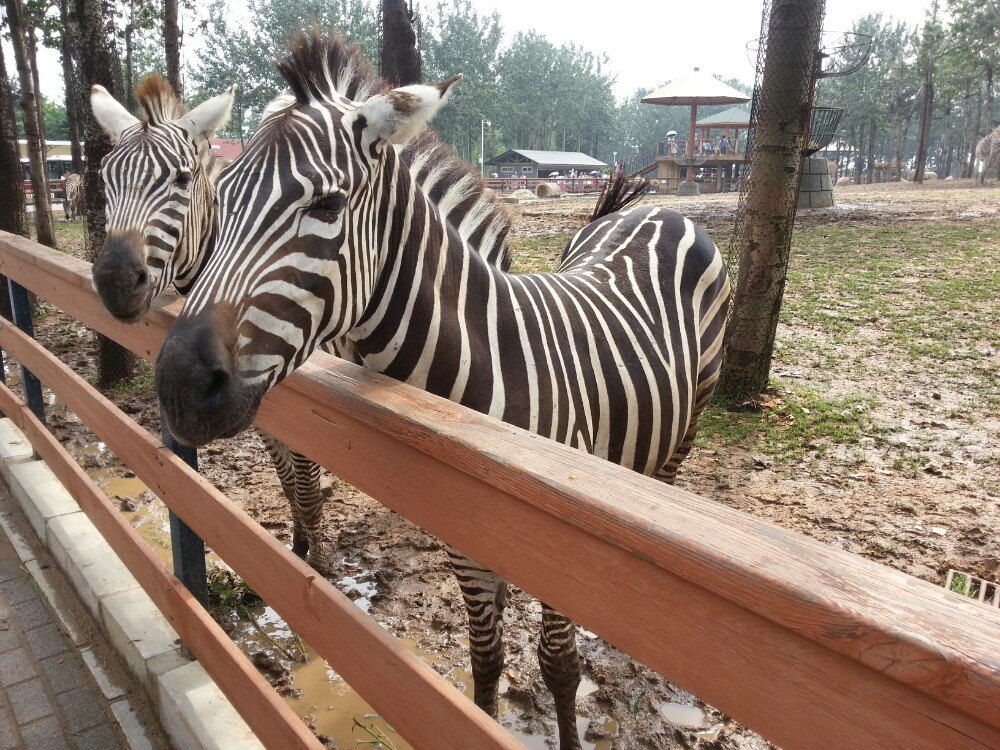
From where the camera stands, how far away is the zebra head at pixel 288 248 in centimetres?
139

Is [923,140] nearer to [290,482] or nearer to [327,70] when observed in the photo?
[290,482]

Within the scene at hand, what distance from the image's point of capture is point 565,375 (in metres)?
2.34

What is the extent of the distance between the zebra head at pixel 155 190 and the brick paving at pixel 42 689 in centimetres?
154

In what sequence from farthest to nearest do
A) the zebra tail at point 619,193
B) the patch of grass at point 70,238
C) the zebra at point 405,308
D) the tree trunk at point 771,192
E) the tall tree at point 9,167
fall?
1. the patch of grass at point 70,238
2. the tall tree at point 9,167
3. the tree trunk at point 771,192
4. the zebra tail at point 619,193
5. the zebra at point 405,308

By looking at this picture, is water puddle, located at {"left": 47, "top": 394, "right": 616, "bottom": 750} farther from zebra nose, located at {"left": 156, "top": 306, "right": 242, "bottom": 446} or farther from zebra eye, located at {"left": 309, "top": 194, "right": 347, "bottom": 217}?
zebra eye, located at {"left": 309, "top": 194, "right": 347, "bottom": 217}

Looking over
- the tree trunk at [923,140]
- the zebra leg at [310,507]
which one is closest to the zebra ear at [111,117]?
the zebra leg at [310,507]

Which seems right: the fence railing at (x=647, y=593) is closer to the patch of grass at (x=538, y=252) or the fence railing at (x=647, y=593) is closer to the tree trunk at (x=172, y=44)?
the patch of grass at (x=538, y=252)

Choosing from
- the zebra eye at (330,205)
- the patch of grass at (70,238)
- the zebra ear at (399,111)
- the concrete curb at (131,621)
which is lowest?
the concrete curb at (131,621)

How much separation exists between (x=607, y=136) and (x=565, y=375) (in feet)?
320

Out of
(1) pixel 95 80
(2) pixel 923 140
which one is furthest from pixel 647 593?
(2) pixel 923 140

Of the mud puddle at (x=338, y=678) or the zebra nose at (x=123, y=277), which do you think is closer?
the zebra nose at (x=123, y=277)

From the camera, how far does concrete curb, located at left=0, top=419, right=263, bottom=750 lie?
2217 mm

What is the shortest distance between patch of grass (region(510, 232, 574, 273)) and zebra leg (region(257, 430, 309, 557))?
5.45m

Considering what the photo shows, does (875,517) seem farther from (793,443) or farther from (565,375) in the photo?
(565,375)
